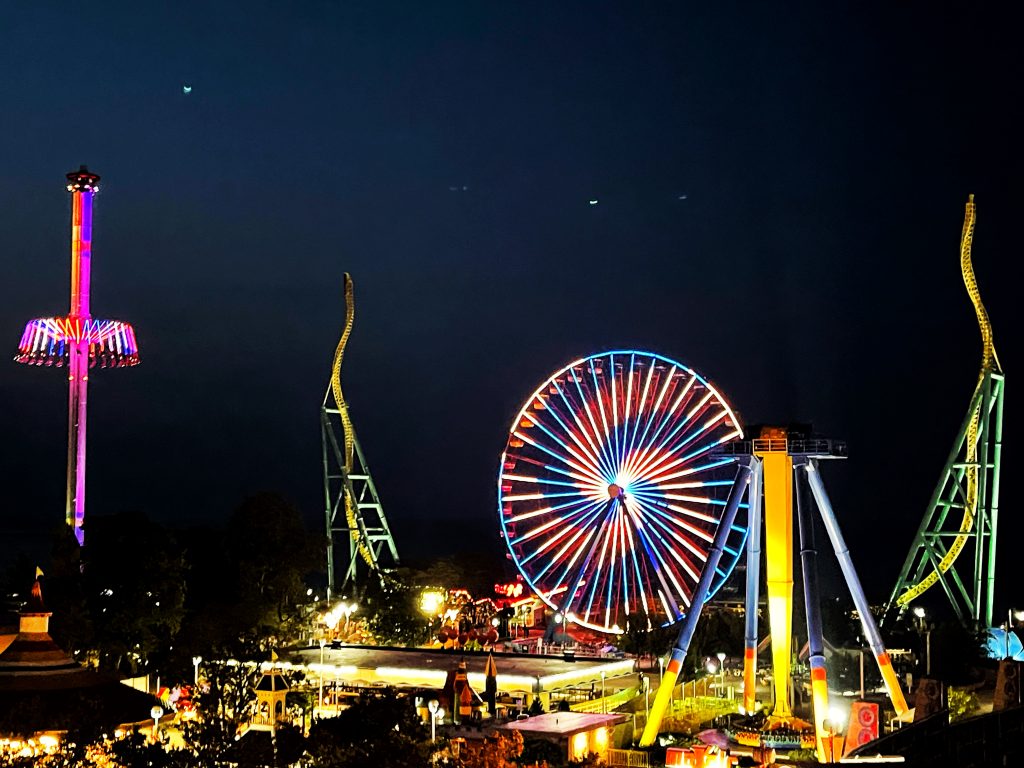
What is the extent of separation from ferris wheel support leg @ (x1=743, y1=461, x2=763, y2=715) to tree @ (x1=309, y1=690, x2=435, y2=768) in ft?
49.8

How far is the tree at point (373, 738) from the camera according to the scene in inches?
899

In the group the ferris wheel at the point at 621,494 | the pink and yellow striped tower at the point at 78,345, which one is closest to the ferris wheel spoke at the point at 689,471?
the ferris wheel at the point at 621,494

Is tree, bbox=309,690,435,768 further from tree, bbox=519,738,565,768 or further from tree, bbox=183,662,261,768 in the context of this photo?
tree, bbox=519,738,565,768

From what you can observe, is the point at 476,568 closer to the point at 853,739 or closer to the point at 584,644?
the point at 584,644

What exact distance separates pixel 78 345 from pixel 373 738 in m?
40.4

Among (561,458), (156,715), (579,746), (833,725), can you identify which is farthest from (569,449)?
(156,715)

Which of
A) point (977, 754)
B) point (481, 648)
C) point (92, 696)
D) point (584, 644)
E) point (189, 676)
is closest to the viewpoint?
point (977, 754)

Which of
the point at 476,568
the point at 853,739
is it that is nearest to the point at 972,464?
the point at 853,739

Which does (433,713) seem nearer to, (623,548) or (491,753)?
(491,753)

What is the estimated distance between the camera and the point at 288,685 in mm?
35438

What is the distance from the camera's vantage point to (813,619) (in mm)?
38062

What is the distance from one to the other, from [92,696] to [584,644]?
34.9m

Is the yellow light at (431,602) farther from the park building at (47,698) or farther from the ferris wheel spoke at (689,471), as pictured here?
the park building at (47,698)

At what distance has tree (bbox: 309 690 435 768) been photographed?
2283cm
